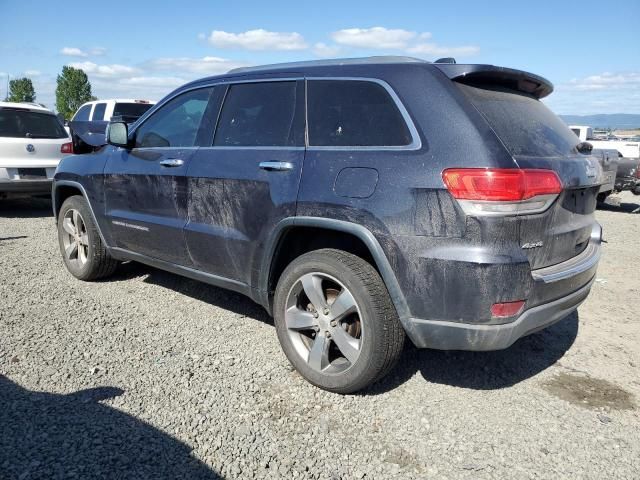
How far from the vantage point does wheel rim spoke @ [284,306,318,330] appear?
320cm

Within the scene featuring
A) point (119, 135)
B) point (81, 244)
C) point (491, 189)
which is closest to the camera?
point (491, 189)

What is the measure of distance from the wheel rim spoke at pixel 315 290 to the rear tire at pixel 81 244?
2.57 meters

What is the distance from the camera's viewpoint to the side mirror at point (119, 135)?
14.2ft

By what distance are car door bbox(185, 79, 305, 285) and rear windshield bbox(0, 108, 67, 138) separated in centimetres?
614

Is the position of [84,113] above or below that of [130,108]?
below

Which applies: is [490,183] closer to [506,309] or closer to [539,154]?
[539,154]

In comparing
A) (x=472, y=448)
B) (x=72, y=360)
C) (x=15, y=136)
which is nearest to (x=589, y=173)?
(x=472, y=448)

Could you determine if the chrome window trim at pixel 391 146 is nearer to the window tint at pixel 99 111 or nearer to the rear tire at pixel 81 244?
the rear tire at pixel 81 244

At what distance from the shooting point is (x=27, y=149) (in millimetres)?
8328

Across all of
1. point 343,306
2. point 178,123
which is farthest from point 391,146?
point 178,123

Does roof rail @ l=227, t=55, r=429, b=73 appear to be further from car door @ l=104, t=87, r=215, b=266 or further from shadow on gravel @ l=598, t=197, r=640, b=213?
shadow on gravel @ l=598, t=197, r=640, b=213

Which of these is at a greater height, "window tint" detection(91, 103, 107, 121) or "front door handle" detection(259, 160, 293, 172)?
→ "window tint" detection(91, 103, 107, 121)

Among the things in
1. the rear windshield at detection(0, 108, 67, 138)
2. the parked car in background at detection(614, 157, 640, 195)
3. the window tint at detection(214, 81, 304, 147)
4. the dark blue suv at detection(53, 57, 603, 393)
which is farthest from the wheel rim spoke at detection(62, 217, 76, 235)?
the parked car in background at detection(614, 157, 640, 195)

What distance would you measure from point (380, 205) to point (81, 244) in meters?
3.54
